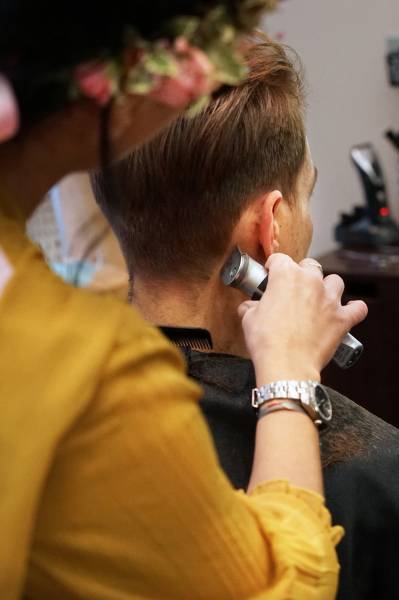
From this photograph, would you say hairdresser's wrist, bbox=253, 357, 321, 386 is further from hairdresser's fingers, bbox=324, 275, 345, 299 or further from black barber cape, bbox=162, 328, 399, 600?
black barber cape, bbox=162, 328, 399, 600

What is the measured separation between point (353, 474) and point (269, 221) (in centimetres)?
41

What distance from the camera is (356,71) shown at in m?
3.01

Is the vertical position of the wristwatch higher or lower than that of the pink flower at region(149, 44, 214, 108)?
lower

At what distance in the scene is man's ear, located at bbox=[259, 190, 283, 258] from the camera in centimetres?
123

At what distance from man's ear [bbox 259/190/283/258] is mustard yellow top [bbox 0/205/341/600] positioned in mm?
587

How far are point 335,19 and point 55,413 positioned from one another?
2.72 metres

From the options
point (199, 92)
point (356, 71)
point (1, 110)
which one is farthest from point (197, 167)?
point (356, 71)

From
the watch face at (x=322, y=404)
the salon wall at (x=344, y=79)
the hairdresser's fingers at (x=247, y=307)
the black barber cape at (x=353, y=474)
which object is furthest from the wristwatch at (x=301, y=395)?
the salon wall at (x=344, y=79)

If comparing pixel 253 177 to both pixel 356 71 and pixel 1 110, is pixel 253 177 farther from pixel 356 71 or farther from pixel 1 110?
pixel 356 71

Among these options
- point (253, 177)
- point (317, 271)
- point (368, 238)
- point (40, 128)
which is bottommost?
point (368, 238)

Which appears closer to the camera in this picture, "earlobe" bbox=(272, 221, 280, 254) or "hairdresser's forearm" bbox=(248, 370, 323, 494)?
"hairdresser's forearm" bbox=(248, 370, 323, 494)

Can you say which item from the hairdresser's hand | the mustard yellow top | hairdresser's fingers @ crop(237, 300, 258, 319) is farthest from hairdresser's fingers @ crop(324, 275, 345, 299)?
the mustard yellow top

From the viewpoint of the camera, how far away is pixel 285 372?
899mm

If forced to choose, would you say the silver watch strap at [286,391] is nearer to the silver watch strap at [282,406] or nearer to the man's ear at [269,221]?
the silver watch strap at [282,406]
